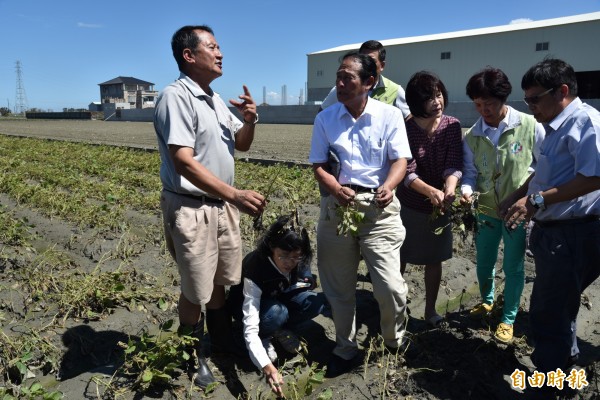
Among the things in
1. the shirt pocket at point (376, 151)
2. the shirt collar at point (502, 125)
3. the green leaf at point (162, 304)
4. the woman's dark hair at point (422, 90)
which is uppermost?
the woman's dark hair at point (422, 90)

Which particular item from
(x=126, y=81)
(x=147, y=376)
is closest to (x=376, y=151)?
(x=147, y=376)

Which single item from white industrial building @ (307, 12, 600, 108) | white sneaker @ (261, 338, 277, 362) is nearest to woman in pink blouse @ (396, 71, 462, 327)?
white sneaker @ (261, 338, 277, 362)

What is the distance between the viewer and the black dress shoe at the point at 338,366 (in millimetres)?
2678

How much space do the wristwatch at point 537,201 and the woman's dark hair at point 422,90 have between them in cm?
90

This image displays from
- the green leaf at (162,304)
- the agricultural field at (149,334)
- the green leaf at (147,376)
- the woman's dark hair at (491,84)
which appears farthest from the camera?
the green leaf at (162,304)

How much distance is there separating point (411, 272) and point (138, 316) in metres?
2.24

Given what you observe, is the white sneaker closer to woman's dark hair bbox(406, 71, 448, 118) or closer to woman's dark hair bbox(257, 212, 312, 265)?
woman's dark hair bbox(257, 212, 312, 265)

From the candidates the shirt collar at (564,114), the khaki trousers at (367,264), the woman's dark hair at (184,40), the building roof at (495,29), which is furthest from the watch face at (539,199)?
the building roof at (495,29)

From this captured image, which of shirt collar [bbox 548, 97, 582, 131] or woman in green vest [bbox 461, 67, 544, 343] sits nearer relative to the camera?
shirt collar [bbox 548, 97, 582, 131]

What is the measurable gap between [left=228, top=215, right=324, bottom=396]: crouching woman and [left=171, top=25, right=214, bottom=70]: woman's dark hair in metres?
1.03

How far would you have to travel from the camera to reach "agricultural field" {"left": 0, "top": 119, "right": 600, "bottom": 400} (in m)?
2.49

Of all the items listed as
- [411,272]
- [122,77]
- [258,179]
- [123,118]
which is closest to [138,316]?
[411,272]

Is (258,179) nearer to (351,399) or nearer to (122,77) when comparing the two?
(351,399)

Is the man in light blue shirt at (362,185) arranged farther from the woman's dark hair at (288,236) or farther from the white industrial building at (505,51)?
the white industrial building at (505,51)
